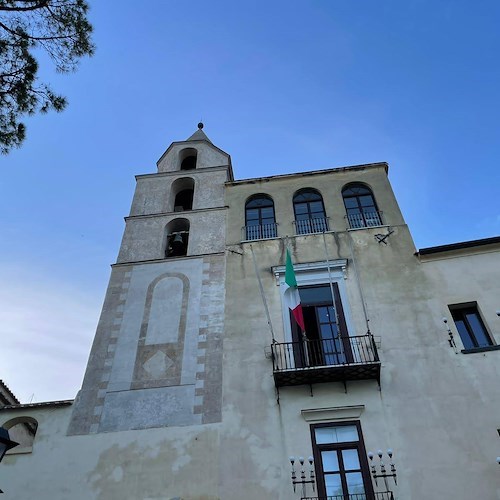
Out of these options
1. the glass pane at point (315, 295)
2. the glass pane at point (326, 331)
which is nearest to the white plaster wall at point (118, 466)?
the glass pane at point (326, 331)

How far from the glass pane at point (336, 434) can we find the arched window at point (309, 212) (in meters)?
6.56

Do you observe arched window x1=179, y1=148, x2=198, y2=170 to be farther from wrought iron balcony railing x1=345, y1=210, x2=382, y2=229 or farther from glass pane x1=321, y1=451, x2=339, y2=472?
glass pane x1=321, y1=451, x2=339, y2=472

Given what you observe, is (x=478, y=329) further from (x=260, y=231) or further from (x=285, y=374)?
(x=260, y=231)

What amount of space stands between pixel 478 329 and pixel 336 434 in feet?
15.2

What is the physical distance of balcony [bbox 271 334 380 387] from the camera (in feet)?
37.9

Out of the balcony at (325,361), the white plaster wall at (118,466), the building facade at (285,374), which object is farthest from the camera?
the balcony at (325,361)

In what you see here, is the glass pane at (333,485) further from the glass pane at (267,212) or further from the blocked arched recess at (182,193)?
the blocked arched recess at (182,193)

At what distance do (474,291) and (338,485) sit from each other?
248 inches

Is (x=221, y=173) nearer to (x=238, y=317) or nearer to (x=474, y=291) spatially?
(x=238, y=317)

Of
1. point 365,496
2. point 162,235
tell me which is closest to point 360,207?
point 162,235

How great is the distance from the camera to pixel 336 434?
11117mm

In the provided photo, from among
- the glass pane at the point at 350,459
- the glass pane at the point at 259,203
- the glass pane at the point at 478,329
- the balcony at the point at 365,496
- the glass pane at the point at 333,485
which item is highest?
the glass pane at the point at 259,203

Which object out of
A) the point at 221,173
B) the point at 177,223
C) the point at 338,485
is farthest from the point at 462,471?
the point at 221,173

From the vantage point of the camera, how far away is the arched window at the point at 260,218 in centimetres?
1636
